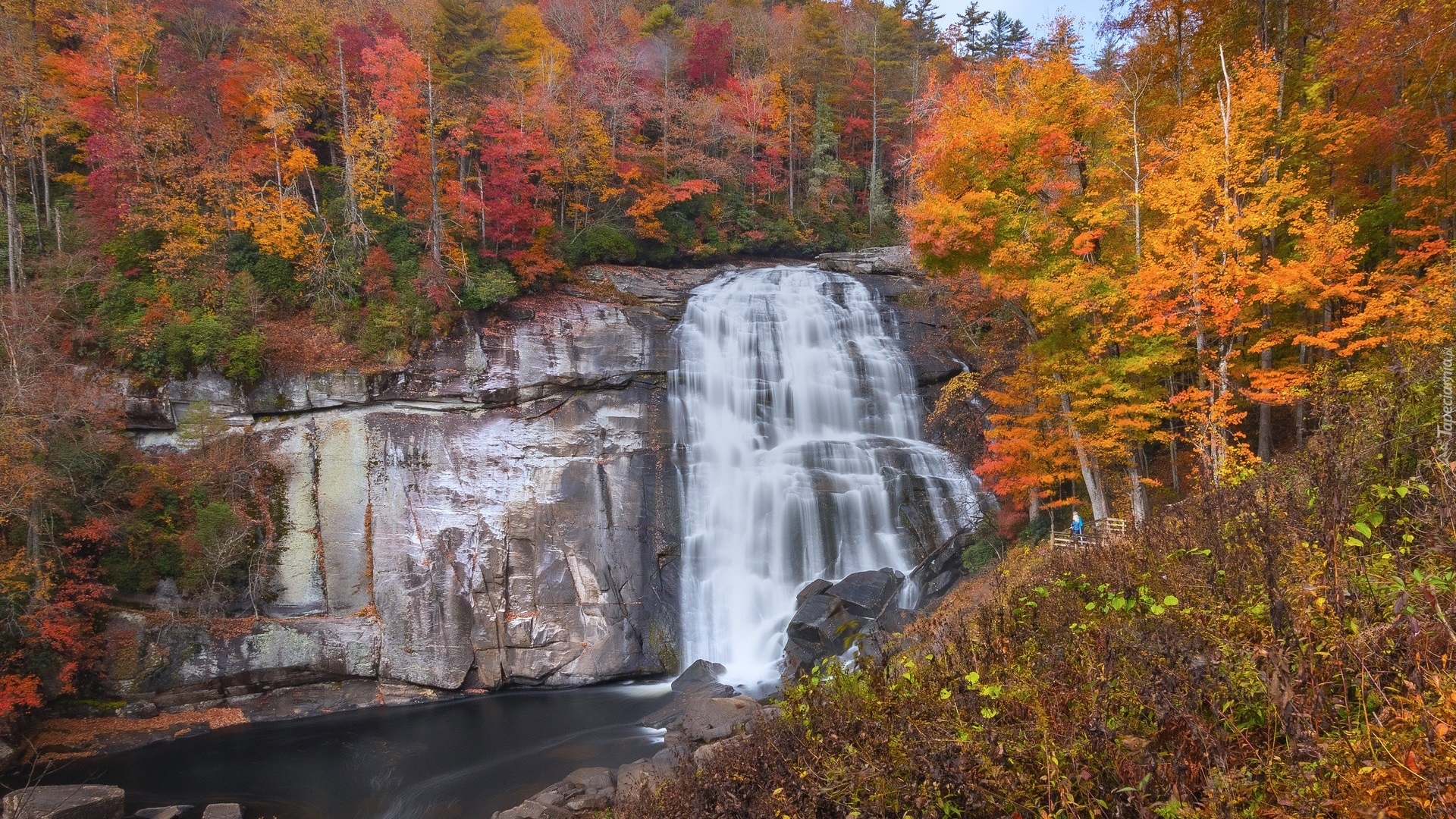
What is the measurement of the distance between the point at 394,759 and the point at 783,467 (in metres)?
10.8

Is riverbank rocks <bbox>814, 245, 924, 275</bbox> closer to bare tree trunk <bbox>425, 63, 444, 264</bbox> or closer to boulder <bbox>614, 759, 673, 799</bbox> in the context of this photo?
bare tree trunk <bbox>425, 63, 444, 264</bbox>

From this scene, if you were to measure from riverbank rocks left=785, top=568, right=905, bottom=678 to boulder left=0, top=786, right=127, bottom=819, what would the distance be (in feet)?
38.3

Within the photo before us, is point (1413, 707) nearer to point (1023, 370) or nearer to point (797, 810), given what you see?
point (797, 810)

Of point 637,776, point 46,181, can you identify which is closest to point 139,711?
point 637,776

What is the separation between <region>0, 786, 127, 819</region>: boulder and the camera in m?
9.96

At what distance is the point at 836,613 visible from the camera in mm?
14508

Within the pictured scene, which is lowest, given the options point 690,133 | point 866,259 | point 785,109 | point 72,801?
point 72,801

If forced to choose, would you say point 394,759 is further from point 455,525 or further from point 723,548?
point 723,548

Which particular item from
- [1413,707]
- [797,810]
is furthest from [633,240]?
[1413,707]

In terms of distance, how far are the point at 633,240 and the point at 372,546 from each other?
12.5m

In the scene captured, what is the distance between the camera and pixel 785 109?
29844mm

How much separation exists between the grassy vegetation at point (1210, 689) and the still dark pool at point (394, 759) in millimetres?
8234

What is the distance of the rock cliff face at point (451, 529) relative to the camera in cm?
1561

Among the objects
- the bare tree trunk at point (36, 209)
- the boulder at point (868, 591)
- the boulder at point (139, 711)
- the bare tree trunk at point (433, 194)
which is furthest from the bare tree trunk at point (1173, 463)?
the bare tree trunk at point (36, 209)
